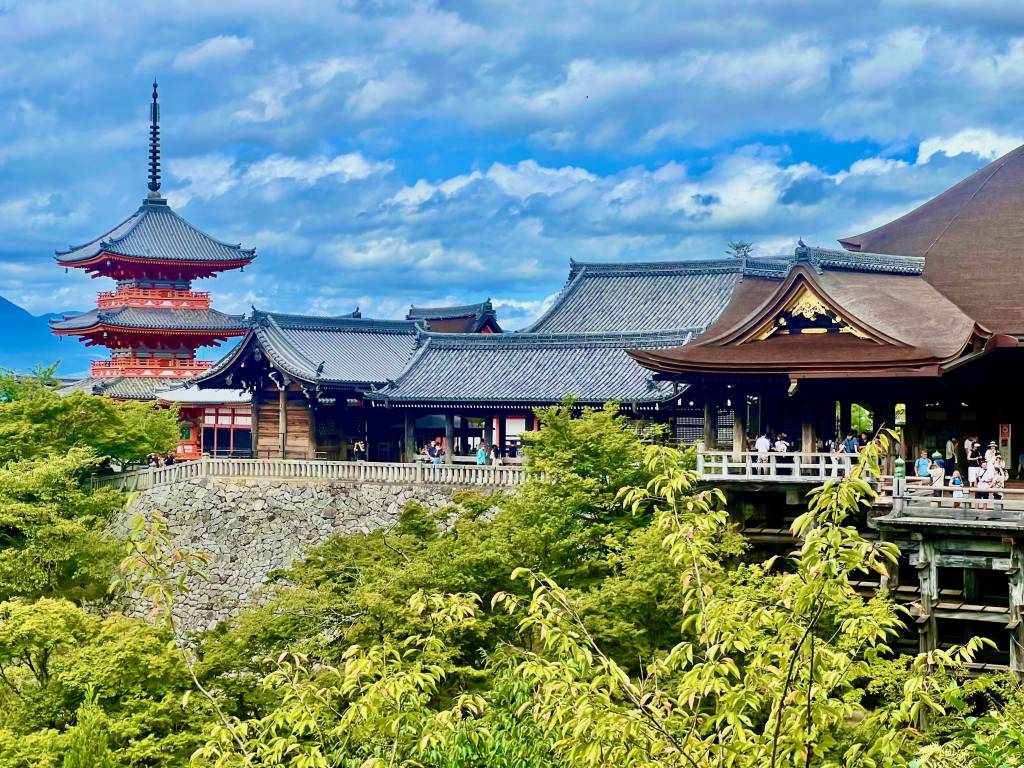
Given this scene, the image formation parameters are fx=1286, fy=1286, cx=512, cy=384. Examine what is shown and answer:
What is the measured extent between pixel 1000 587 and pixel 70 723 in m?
20.6

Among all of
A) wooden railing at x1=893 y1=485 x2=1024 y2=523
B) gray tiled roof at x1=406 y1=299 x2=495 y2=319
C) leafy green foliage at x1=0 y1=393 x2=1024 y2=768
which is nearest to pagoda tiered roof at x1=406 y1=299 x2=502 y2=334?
gray tiled roof at x1=406 y1=299 x2=495 y2=319

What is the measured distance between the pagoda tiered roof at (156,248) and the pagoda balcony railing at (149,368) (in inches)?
185

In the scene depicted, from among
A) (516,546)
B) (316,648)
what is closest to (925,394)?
(516,546)

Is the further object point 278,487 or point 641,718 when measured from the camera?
point 278,487

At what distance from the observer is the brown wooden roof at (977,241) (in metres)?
32.2

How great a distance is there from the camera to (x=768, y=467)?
Result: 2817 cm

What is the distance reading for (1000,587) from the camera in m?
30.0

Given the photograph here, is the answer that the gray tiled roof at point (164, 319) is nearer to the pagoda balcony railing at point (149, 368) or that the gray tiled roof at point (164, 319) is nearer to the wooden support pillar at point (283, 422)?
the pagoda balcony railing at point (149, 368)

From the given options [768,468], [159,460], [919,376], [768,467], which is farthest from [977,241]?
[159,460]

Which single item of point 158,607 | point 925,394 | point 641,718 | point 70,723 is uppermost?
point 925,394

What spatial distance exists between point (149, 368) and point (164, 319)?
7.86 ft

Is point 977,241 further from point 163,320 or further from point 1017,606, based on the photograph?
point 163,320

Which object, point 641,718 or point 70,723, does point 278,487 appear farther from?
point 641,718

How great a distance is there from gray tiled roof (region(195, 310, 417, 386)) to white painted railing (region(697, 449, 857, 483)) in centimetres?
1895
